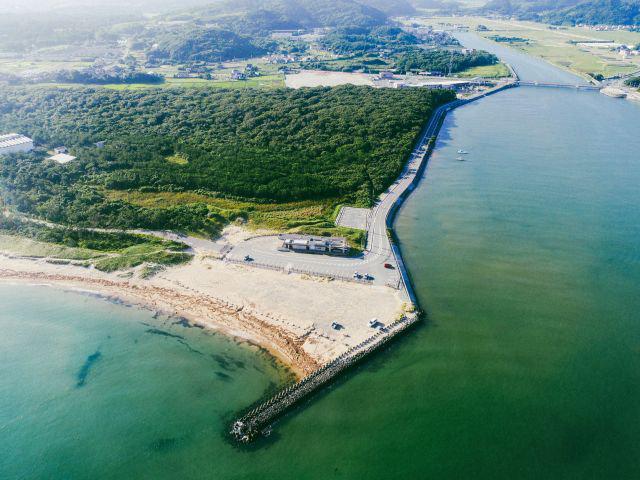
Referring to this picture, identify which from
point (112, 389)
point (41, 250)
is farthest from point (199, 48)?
point (112, 389)

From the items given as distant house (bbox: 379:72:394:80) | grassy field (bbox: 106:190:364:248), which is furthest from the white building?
distant house (bbox: 379:72:394:80)

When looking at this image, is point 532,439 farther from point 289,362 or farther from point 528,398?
point 289,362

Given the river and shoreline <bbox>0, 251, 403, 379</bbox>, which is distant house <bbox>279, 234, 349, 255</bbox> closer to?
shoreline <bbox>0, 251, 403, 379</bbox>

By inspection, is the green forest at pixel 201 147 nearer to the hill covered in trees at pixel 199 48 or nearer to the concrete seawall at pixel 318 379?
the concrete seawall at pixel 318 379

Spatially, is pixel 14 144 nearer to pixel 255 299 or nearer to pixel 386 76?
pixel 255 299

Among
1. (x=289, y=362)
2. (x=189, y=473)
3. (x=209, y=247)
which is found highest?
(x=209, y=247)

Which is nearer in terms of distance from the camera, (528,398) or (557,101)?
(528,398)

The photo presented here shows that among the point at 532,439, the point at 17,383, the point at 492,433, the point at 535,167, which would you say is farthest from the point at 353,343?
the point at 535,167
